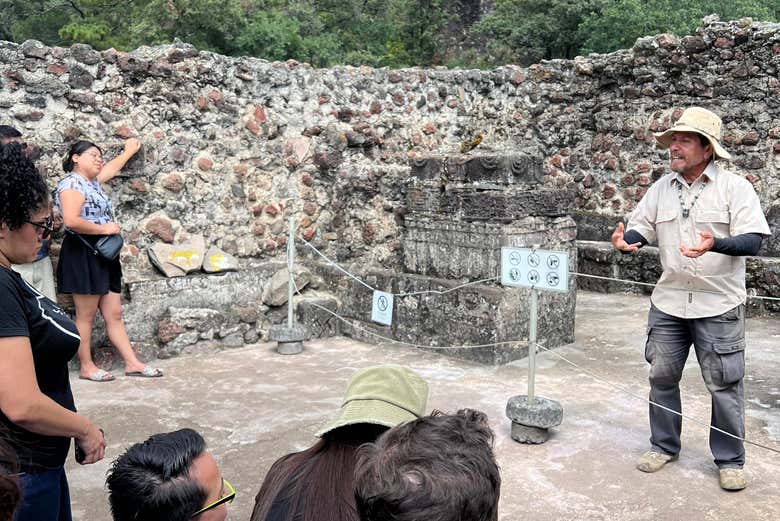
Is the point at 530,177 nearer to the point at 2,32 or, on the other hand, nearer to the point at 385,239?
the point at 385,239

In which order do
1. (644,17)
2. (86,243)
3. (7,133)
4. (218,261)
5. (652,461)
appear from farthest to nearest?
(644,17)
(218,261)
(86,243)
(7,133)
(652,461)

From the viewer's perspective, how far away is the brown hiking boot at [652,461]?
12.9ft

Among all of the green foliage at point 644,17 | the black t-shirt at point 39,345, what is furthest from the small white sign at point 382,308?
the green foliage at point 644,17

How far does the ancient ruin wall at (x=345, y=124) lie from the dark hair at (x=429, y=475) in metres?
4.98

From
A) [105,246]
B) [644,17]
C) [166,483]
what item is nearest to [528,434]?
[166,483]

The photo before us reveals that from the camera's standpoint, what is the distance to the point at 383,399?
189cm

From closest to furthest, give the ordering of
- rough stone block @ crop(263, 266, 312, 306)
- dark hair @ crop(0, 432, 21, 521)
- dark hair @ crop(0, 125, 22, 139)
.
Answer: dark hair @ crop(0, 432, 21, 521) < dark hair @ crop(0, 125, 22, 139) < rough stone block @ crop(263, 266, 312, 306)

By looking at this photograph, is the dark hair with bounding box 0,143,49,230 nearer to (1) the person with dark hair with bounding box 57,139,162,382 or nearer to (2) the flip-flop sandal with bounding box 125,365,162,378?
(1) the person with dark hair with bounding box 57,139,162,382

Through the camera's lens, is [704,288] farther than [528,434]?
No

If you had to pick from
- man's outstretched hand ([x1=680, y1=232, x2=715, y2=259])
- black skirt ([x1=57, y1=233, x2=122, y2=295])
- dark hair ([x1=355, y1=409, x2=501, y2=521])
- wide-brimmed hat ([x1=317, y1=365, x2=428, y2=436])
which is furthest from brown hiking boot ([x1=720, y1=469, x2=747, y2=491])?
black skirt ([x1=57, y1=233, x2=122, y2=295])

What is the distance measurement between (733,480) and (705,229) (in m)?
1.26

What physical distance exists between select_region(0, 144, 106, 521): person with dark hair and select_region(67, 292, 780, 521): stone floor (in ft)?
4.24

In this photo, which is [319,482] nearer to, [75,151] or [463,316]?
[463,316]

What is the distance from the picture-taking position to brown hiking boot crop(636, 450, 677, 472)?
3.92m
